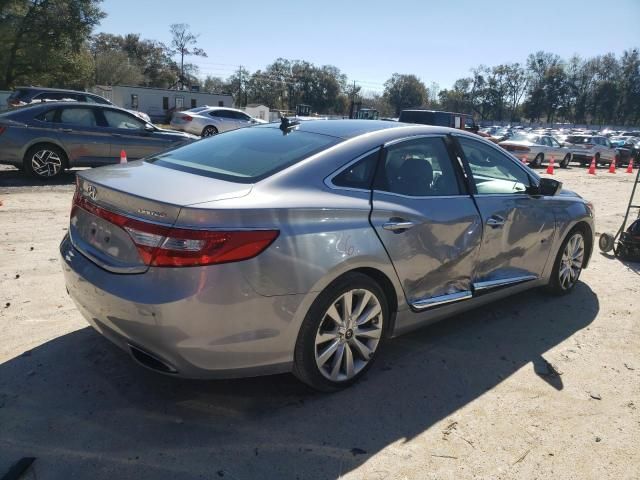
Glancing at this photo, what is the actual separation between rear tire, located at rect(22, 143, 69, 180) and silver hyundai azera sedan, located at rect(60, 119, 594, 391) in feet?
22.9

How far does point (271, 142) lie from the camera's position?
138 inches

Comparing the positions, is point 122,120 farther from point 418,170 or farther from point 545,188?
point 545,188

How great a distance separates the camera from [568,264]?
5.07 meters

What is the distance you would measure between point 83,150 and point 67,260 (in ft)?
25.1

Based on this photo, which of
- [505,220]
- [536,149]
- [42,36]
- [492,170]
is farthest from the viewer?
[42,36]

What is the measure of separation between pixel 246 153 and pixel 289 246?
3.27 feet

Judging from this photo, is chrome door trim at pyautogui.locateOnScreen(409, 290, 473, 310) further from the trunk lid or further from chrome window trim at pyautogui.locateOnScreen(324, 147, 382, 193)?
the trunk lid

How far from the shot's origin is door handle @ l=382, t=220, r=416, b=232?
10.3 feet

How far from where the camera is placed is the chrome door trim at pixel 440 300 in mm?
3441

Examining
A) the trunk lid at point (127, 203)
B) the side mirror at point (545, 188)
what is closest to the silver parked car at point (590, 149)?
the side mirror at point (545, 188)

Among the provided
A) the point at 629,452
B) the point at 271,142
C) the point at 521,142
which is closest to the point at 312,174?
the point at 271,142

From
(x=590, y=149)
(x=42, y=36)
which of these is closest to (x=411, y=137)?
(x=590, y=149)

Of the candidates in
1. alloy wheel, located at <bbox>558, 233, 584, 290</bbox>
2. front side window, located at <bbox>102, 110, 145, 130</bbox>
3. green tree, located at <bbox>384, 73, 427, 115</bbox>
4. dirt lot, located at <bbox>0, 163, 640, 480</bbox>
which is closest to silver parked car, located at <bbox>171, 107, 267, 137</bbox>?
front side window, located at <bbox>102, 110, 145, 130</bbox>

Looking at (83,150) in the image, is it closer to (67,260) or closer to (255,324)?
(67,260)
